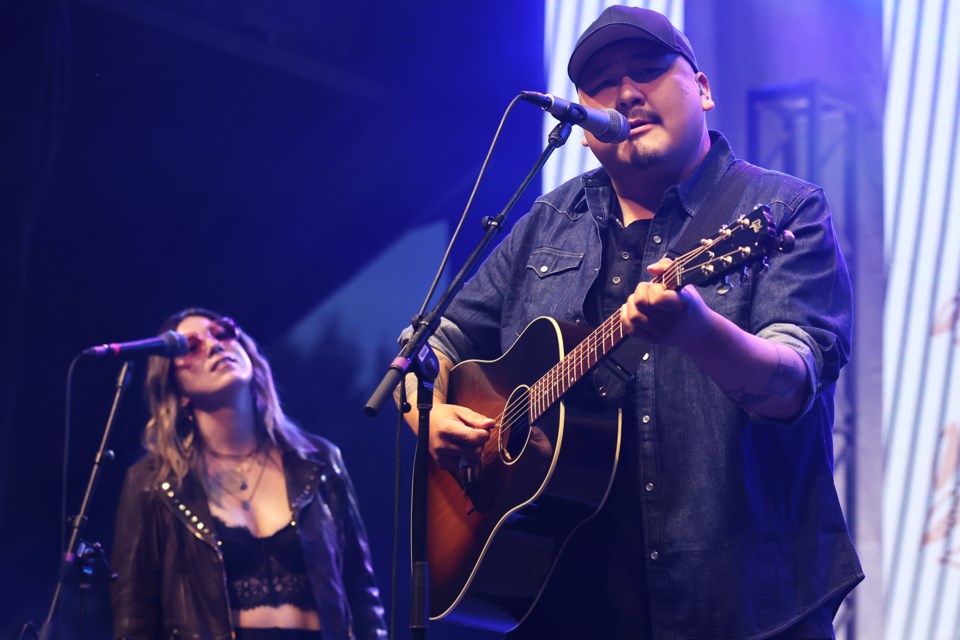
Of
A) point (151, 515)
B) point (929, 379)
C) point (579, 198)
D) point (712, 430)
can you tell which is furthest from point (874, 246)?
point (151, 515)

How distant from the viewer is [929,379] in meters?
4.50

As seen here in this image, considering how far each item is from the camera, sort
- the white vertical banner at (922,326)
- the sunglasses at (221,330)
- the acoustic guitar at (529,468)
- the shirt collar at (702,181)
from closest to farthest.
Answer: the acoustic guitar at (529,468)
the shirt collar at (702,181)
the white vertical banner at (922,326)
the sunglasses at (221,330)

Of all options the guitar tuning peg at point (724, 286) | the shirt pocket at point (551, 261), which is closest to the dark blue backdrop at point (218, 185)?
the shirt pocket at point (551, 261)

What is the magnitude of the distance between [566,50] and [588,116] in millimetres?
3380

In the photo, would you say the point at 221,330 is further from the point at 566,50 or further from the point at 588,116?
the point at 588,116

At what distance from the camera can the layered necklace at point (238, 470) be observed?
16.7ft

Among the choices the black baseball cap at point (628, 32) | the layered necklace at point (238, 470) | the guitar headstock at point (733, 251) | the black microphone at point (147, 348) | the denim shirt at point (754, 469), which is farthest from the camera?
the layered necklace at point (238, 470)

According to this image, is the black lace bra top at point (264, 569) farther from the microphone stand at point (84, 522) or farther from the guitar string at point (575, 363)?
the guitar string at point (575, 363)

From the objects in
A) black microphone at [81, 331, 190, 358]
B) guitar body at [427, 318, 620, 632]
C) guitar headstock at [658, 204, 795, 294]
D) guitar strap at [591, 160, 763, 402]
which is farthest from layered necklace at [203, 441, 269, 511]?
guitar headstock at [658, 204, 795, 294]

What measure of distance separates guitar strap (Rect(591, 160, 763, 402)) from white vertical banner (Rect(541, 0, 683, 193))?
Answer: 2.89m

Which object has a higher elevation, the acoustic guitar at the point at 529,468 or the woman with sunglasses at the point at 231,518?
the acoustic guitar at the point at 529,468

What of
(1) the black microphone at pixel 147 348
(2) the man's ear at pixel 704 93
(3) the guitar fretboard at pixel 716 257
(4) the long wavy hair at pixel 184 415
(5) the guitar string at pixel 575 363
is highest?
(2) the man's ear at pixel 704 93

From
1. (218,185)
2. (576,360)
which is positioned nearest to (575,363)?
(576,360)

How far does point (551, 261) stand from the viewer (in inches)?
110
